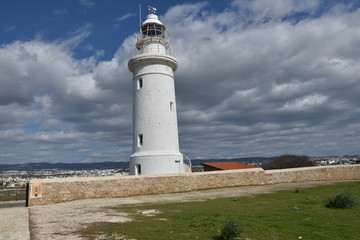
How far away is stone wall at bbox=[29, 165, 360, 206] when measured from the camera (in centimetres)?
1177

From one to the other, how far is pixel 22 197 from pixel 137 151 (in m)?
7.46

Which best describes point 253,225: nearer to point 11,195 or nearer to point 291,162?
point 11,195

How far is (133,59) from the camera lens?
17094mm

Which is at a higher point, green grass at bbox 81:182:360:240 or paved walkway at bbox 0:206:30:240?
paved walkway at bbox 0:206:30:240

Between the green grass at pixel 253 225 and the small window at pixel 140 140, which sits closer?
the green grass at pixel 253 225

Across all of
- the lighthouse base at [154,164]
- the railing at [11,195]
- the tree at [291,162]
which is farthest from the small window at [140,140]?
the tree at [291,162]

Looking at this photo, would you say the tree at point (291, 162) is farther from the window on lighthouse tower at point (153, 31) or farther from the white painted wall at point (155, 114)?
the window on lighthouse tower at point (153, 31)

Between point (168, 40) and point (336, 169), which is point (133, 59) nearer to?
point (168, 40)

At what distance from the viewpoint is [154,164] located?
15695 millimetres

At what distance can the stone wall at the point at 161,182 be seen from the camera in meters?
11.8

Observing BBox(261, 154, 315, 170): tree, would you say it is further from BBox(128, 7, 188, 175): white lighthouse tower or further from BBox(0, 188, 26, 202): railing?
BBox(0, 188, 26, 202): railing

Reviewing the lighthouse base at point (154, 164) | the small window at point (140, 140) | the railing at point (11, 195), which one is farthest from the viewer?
the railing at point (11, 195)

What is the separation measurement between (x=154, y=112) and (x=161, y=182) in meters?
4.17

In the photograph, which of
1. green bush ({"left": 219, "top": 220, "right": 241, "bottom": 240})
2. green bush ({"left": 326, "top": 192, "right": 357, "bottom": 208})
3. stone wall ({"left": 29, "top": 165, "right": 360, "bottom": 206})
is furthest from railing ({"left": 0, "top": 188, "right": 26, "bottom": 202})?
green bush ({"left": 326, "top": 192, "right": 357, "bottom": 208})
